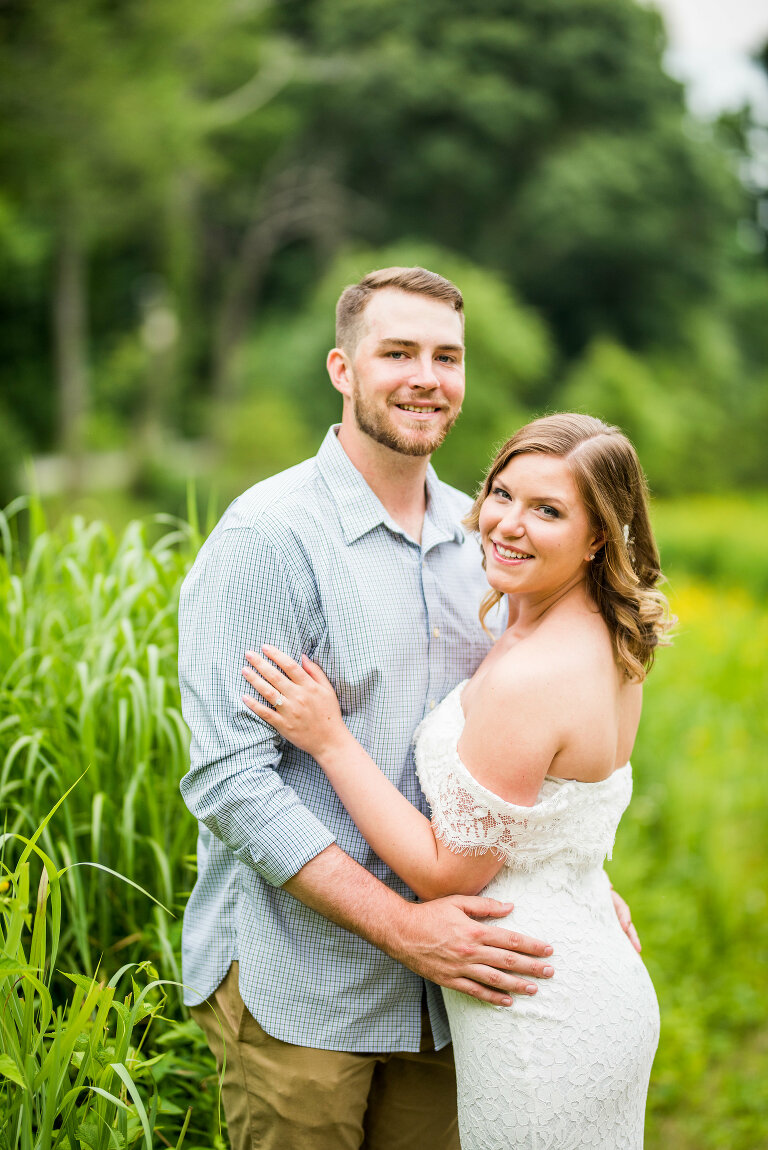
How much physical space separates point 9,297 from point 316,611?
19.3m

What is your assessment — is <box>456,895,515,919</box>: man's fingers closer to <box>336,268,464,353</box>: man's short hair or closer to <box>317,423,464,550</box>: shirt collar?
<box>317,423,464,550</box>: shirt collar

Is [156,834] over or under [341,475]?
under

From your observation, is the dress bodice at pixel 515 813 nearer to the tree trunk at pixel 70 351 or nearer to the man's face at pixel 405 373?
the man's face at pixel 405 373

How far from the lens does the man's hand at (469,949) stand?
175cm

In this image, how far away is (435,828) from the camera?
1.80 meters

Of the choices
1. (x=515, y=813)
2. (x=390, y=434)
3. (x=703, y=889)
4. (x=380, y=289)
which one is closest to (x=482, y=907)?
(x=515, y=813)

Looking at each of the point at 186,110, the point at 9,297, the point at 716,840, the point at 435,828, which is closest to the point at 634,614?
the point at 435,828

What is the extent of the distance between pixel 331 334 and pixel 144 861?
1813cm

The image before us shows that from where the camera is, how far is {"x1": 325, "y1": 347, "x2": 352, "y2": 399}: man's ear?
2.18 meters

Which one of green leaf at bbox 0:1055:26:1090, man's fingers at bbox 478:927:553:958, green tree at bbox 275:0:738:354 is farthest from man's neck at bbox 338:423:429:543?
green tree at bbox 275:0:738:354

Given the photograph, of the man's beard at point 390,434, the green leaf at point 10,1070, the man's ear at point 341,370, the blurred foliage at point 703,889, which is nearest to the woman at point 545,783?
the man's beard at point 390,434

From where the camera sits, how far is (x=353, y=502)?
2.05 m

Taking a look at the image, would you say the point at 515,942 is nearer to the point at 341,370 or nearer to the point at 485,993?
the point at 485,993

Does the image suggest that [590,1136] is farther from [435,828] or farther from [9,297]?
[9,297]
